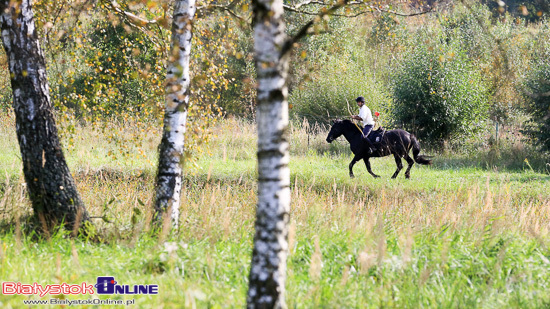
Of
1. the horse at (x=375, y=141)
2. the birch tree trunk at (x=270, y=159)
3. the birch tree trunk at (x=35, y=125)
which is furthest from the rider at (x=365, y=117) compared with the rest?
the birch tree trunk at (x=270, y=159)

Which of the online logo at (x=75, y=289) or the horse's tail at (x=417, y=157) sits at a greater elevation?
the horse's tail at (x=417, y=157)

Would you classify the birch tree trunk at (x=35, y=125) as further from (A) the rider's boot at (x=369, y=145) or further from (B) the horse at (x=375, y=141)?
(A) the rider's boot at (x=369, y=145)

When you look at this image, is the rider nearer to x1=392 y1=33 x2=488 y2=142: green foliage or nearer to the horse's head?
the horse's head

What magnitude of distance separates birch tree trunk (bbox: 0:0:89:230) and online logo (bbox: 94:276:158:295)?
3.76 ft

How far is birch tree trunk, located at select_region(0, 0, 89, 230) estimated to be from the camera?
5.47 meters

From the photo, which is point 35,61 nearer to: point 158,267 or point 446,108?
point 158,267

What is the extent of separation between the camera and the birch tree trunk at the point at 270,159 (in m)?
3.25

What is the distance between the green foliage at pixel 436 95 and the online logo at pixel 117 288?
50.9ft

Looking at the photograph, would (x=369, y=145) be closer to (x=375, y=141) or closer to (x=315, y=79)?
(x=375, y=141)

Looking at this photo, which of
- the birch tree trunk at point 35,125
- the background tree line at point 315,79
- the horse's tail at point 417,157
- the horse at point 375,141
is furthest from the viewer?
the horse at point 375,141

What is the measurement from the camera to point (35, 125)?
5.57 m

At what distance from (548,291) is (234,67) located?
96.8ft

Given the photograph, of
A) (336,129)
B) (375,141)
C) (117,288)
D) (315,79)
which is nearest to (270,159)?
(117,288)

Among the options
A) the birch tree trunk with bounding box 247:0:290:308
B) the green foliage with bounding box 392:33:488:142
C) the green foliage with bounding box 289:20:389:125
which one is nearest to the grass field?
the birch tree trunk with bounding box 247:0:290:308
